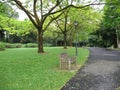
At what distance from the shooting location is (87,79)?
11477 millimetres

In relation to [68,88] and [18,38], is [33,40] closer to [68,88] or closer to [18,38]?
[18,38]

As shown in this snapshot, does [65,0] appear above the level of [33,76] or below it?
above

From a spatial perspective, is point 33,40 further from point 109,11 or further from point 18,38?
point 109,11

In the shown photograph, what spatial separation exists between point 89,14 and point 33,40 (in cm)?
3221

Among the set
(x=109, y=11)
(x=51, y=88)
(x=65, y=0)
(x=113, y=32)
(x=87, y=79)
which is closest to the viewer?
(x=51, y=88)

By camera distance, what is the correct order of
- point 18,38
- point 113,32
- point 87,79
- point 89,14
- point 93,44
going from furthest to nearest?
point 93,44 → point 18,38 → point 113,32 → point 89,14 → point 87,79

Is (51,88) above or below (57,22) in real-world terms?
below

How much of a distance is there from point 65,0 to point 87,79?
1726 centimetres

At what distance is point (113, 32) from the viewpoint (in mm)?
48250

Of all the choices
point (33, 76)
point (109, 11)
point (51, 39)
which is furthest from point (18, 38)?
point (33, 76)

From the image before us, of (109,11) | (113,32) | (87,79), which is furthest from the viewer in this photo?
(113,32)

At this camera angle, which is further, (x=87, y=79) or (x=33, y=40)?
(x=33, y=40)

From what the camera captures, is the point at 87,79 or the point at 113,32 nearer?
the point at 87,79

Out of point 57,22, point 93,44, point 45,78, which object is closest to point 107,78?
point 45,78
